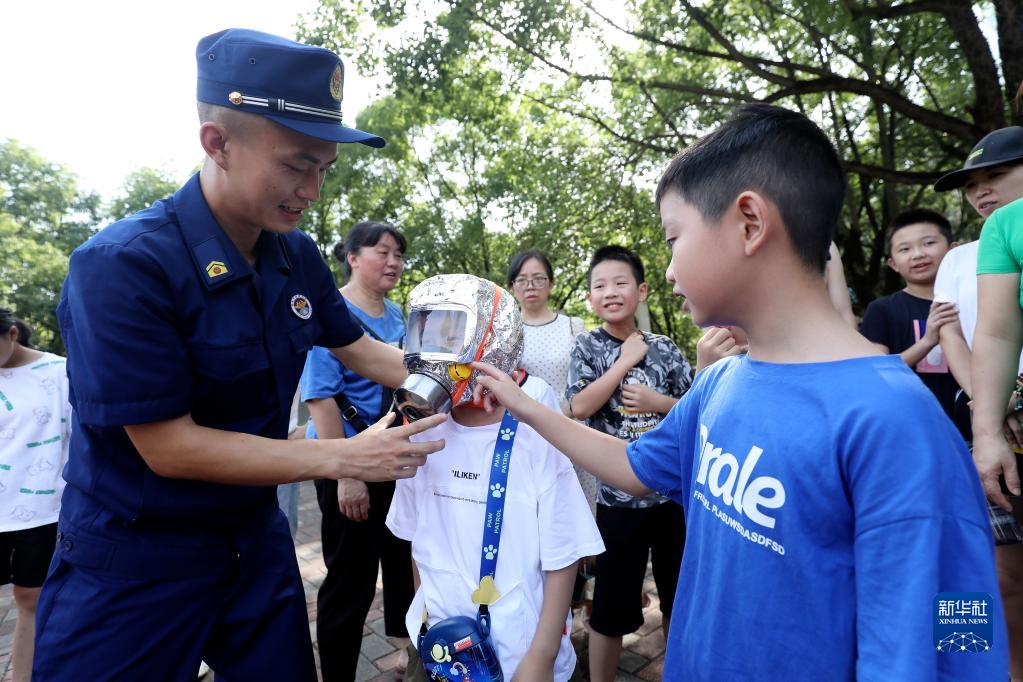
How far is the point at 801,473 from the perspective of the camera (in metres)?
1.10

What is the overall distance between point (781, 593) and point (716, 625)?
179 millimetres

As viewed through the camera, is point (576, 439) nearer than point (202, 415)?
Yes

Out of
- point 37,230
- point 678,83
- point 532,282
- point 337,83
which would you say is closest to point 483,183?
point 678,83

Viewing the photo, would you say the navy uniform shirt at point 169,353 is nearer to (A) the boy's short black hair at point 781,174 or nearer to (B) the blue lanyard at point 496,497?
(B) the blue lanyard at point 496,497

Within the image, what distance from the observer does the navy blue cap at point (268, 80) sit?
5.97 feet

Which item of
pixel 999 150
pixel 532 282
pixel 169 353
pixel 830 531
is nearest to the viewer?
pixel 830 531

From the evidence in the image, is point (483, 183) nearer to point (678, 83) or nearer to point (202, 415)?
point (678, 83)

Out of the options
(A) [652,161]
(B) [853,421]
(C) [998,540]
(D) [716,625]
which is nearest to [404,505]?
(D) [716,625]

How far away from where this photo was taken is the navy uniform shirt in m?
1.67

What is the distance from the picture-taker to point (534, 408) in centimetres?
186

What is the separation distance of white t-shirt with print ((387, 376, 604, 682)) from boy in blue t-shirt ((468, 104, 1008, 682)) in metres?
0.68

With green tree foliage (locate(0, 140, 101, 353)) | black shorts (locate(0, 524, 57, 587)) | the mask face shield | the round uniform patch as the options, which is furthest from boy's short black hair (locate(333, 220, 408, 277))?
green tree foliage (locate(0, 140, 101, 353))

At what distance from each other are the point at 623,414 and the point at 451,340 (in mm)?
1504

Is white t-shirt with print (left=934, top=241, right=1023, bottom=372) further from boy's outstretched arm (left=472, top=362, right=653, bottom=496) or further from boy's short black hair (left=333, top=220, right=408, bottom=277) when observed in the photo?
boy's short black hair (left=333, top=220, right=408, bottom=277)
